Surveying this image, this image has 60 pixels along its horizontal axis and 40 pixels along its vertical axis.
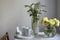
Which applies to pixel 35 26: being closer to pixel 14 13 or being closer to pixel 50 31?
pixel 50 31

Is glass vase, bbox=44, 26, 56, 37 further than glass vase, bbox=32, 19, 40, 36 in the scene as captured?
No

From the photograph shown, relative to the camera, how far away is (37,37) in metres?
1.90

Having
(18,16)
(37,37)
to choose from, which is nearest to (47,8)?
(18,16)

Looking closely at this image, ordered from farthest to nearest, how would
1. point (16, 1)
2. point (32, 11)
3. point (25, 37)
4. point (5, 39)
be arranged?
point (16, 1) → point (5, 39) → point (32, 11) → point (25, 37)

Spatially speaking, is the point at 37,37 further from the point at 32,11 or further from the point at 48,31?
the point at 32,11

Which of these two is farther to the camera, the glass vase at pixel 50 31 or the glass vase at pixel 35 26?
the glass vase at pixel 35 26

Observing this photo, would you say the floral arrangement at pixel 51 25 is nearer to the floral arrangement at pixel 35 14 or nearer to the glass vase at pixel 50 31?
the glass vase at pixel 50 31

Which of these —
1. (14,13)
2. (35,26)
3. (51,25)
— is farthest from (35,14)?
(14,13)

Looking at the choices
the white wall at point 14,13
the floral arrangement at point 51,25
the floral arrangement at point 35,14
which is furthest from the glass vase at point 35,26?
the white wall at point 14,13

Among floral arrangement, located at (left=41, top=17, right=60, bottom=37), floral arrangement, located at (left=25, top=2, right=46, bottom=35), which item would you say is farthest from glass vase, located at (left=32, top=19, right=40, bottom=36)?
floral arrangement, located at (left=41, top=17, right=60, bottom=37)

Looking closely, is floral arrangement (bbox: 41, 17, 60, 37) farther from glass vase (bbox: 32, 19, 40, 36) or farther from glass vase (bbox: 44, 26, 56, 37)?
glass vase (bbox: 32, 19, 40, 36)

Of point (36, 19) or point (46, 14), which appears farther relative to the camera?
point (46, 14)

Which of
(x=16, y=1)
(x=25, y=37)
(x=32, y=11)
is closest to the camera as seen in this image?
(x=25, y=37)

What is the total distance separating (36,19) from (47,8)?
2.55 feet
